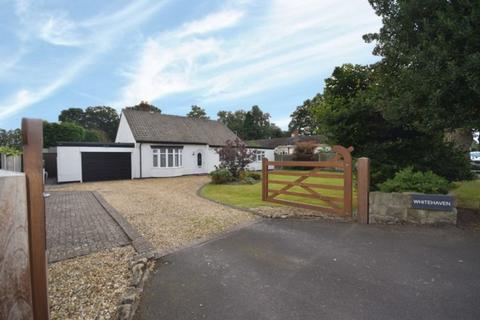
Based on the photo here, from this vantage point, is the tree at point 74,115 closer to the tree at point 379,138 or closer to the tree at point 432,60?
the tree at point 379,138

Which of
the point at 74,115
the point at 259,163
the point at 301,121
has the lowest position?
the point at 259,163

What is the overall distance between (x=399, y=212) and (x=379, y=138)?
3.22m

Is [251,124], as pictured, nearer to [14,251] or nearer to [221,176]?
[221,176]

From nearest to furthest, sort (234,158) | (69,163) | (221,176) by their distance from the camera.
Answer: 1. (221,176)
2. (234,158)
3. (69,163)

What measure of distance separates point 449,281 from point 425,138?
19.6 feet

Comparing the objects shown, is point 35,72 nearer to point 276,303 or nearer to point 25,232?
point 25,232

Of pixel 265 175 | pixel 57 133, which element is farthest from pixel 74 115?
pixel 265 175

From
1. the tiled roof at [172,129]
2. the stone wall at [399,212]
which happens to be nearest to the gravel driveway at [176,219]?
the stone wall at [399,212]

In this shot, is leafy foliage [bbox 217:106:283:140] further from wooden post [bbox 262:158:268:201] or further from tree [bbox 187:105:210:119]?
wooden post [bbox 262:158:268:201]

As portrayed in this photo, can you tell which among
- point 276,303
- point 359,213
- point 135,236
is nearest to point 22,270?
point 276,303

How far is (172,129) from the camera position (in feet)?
73.1

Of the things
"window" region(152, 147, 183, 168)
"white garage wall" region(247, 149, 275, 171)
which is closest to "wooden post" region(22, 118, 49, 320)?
"window" region(152, 147, 183, 168)

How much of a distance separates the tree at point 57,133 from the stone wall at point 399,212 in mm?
37814

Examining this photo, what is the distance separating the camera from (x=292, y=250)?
14.2 ft
